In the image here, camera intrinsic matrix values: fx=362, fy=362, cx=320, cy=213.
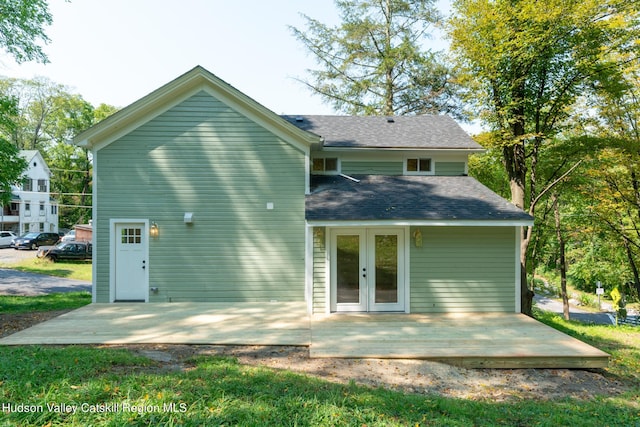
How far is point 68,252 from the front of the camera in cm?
2264

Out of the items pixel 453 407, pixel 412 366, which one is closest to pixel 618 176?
pixel 412 366

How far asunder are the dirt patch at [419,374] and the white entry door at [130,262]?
3.43 meters

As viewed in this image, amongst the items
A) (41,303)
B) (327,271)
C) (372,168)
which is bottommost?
(41,303)

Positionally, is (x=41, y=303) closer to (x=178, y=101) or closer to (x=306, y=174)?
(x=178, y=101)

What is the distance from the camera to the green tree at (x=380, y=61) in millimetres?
18578

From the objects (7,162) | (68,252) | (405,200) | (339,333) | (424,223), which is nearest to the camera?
(339,333)

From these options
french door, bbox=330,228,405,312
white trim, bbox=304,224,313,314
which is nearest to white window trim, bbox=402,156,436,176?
french door, bbox=330,228,405,312

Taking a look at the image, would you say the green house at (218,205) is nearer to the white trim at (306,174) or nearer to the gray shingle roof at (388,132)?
the white trim at (306,174)

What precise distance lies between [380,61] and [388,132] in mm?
8935

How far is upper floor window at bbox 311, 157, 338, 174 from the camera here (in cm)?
1096

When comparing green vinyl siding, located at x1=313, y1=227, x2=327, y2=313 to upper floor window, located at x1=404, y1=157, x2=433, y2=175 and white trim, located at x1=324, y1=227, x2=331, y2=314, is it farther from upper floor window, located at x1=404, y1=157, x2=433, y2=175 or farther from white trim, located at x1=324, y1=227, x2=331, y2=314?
upper floor window, located at x1=404, y1=157, x2=433, y2=175

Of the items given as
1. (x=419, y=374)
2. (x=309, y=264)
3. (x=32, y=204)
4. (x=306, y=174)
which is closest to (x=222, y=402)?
(x=419, y=374)

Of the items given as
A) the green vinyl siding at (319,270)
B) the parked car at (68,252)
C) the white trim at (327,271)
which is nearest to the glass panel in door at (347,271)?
the white trim at (327,271)

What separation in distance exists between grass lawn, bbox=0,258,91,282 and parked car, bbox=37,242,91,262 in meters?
0.37
